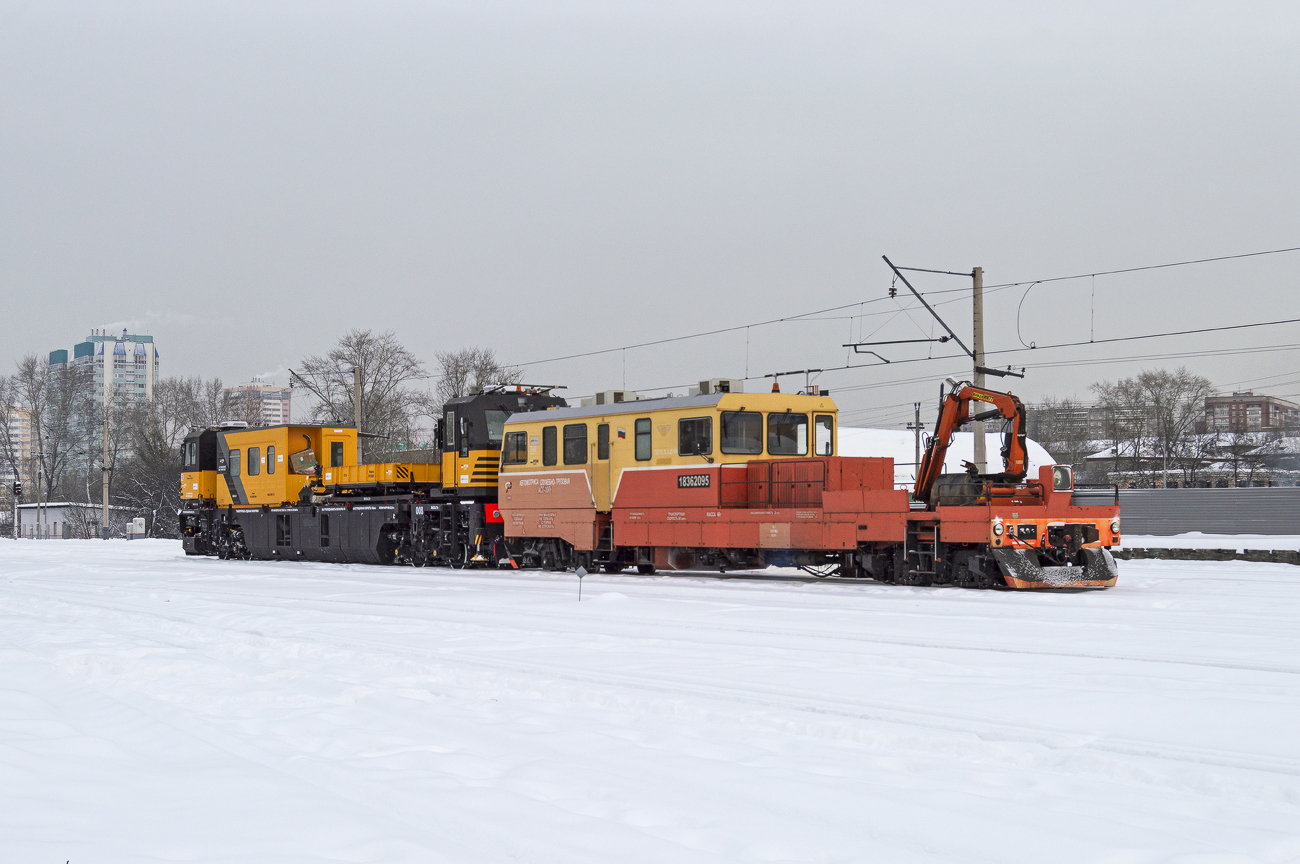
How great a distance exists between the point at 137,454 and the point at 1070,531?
64.3 m

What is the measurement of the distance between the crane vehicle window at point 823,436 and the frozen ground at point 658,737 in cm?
698

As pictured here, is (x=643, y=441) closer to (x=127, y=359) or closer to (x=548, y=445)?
(x=548, y=445)

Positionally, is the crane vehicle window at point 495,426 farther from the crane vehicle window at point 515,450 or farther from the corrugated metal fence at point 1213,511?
the corrugated metal fence at point 1213,511

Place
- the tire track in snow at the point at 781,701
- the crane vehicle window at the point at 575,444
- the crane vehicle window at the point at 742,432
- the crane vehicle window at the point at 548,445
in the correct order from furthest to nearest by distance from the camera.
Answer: the crane vehicle window at the point at 548,445
the crane vehicle window at the point at 575,444
the crane vehicle window at the point at 742,432
the tire track in snow at the point at 781,701

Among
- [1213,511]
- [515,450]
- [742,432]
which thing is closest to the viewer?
[742,432]

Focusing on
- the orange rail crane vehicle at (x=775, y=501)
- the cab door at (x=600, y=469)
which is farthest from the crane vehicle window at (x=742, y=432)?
the cab door at (x=600, y=469)

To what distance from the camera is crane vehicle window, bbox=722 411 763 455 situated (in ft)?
59.7

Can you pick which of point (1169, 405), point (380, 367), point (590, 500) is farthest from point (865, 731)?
point (1169, 405)

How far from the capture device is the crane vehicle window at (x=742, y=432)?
18188 mm

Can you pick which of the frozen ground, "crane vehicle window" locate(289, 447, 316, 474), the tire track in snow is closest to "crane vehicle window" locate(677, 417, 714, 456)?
the frozen ground

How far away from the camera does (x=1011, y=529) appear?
49.1ft

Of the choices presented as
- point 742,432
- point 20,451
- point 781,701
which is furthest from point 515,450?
point 20,451

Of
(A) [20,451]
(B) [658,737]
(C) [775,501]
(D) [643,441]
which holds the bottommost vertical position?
(B) [658,737]

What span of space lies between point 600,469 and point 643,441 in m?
1.14
